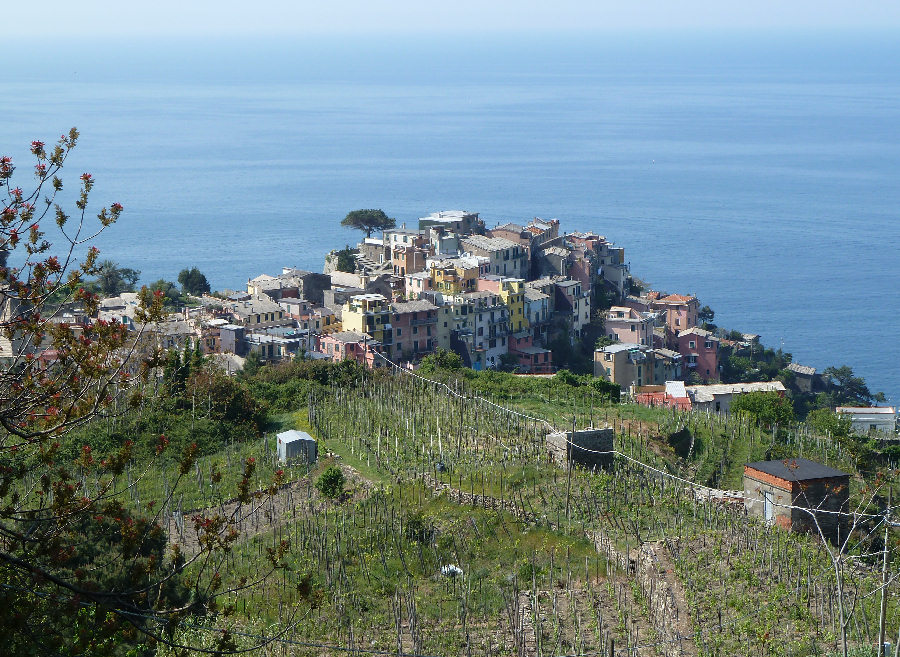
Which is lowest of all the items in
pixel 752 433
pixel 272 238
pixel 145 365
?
pixel 272 238

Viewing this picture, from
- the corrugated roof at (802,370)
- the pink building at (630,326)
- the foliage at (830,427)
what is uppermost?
the foliage at (830,427)

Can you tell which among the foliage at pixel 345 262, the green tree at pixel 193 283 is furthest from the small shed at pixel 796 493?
the green tree at pixel 193 283

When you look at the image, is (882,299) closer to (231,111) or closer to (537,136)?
(537,136)

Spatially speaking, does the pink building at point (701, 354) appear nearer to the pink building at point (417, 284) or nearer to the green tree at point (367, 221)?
the pink building at point (417, 284)

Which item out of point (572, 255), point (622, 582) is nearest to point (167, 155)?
point (572, 255)

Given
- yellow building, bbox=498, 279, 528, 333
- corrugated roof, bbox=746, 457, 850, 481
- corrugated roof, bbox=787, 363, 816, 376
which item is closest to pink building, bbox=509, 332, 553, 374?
yellow building, bbox=498, 279, 528, 333

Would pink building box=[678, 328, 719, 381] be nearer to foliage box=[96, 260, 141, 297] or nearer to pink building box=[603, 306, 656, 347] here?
pink building box=[603, 306, 656, 347]

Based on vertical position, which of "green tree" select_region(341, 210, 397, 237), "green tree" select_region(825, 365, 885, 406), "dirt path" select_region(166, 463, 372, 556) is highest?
"dirt path" select_region(166, 463, 372, 556)
